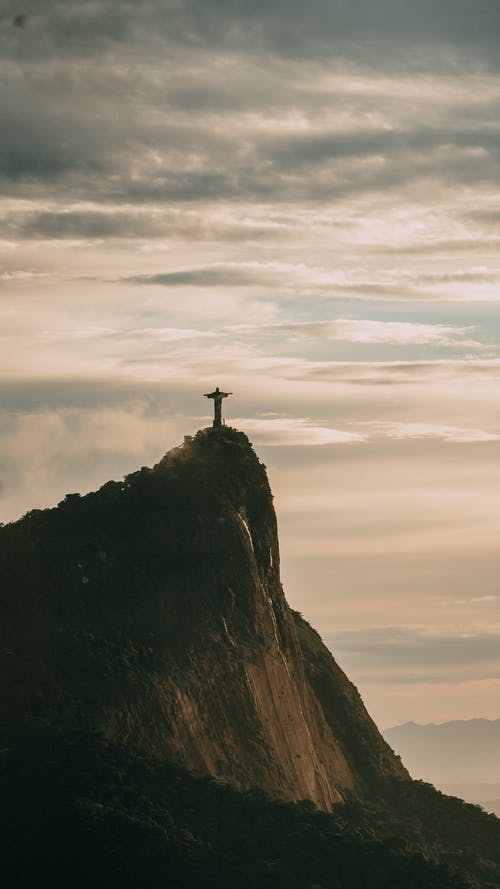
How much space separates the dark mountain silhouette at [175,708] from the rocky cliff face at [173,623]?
0.44 ft

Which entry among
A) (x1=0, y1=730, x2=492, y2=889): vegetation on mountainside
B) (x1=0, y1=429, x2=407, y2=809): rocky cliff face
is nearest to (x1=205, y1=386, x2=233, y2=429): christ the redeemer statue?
(x1=0, y1=429, x2=407, y2=809): rocky cliff face

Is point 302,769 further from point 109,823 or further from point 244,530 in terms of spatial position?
point 109,823

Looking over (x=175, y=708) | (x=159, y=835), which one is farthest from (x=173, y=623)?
(x=159, y=835)

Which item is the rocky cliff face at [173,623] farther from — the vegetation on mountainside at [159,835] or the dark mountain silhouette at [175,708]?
the vegetation on mountainside at [159,835]

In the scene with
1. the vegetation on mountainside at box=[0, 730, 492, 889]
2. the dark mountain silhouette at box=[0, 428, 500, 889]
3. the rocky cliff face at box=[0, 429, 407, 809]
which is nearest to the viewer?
the vegetation on mountainside at box=[0, 730, 492, 889]

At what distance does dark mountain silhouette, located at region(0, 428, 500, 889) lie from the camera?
9862 cm

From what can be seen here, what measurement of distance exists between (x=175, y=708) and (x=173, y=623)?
710cm

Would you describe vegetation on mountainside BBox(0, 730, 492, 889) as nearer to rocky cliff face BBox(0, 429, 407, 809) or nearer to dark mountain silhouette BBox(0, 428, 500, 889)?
dark mountain silhouette BBox(0, 428, 500, 889)

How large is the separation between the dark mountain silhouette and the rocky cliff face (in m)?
0.13

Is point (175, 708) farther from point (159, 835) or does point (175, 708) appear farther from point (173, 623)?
point (159, 835)

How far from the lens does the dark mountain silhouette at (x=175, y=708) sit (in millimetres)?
98625

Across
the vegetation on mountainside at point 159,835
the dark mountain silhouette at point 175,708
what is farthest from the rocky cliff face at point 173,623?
the vegetation on mountainside at point 159,835

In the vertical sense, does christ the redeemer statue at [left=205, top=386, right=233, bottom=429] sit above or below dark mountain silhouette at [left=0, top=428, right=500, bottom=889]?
above

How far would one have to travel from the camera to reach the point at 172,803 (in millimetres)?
103562
